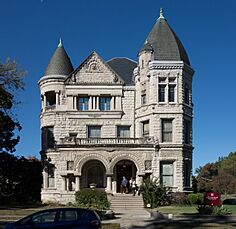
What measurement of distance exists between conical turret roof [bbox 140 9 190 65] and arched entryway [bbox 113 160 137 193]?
31.5 ft

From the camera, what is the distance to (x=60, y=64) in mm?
46250

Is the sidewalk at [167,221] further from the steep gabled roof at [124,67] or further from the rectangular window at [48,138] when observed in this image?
the steep gabled roof at [124,67]

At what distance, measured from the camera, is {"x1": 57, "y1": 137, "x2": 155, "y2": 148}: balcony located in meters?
41.2

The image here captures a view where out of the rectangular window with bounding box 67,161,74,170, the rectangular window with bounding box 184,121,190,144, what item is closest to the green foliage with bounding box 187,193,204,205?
the rectangular window with bounding box 184,121,190,144

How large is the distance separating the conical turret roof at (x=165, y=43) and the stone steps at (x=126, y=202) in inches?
482

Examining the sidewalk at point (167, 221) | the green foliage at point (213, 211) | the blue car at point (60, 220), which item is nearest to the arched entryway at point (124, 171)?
the sidewalk at point (167, 221)

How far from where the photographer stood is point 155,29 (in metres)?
45.1

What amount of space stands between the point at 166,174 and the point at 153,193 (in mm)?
3785

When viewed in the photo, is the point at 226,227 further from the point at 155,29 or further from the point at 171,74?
the point at 155,29

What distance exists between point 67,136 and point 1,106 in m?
8.13

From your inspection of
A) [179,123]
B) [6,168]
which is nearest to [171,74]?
[179,123]

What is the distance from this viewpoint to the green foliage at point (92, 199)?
35.6 m

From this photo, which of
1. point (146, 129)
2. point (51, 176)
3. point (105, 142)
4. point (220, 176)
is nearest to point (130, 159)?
point (105, 142)

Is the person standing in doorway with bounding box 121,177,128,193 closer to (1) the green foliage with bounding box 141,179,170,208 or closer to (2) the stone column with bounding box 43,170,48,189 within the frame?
(1) the green foliage with bounding box 141,179,170,208
